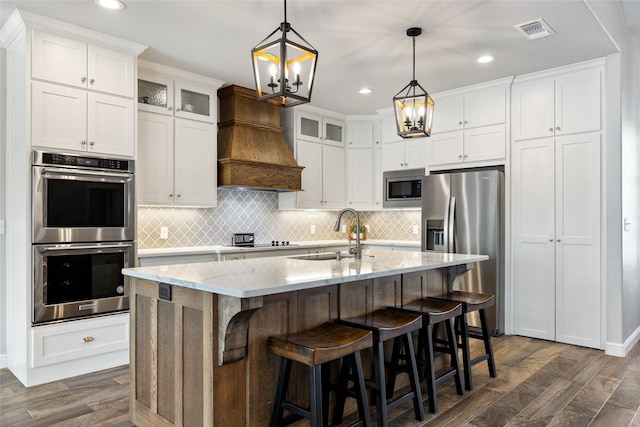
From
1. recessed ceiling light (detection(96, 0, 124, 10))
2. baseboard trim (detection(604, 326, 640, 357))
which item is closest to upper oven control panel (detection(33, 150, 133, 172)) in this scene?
recessed ceiling light (detection(96, 0, 124, 10))

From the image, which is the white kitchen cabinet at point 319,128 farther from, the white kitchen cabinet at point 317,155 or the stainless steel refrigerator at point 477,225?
the stainless steel refrigerator at point 477,225

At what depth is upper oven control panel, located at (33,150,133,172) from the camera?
3.17 metres

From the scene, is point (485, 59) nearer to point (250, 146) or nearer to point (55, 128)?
point (250, 146)

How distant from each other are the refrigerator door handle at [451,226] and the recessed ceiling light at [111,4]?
3.48 meters

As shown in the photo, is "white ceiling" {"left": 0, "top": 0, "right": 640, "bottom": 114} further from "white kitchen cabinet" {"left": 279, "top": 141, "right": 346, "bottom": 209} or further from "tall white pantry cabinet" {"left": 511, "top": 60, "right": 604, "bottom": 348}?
"white kitchen cabinet" {"left": 279, "top": 141, "right": 346, "bottom": 209}

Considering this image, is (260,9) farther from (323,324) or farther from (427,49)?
(323,324)

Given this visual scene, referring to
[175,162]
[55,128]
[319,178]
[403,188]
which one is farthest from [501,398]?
[55,128]

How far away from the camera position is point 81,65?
3.40 meters

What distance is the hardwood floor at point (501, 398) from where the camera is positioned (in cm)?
261

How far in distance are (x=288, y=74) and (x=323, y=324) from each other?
1322 millimetres

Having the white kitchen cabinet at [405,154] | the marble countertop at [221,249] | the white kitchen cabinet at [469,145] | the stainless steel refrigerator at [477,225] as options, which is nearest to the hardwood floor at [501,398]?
the stainless steel refrigerator at [477,225]

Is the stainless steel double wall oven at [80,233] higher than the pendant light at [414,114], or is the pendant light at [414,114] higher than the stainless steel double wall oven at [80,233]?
the pendant light at [414,114]

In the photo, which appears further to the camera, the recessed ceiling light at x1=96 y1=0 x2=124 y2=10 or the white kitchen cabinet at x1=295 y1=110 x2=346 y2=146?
the white kitchen cabinet at x1=295 y1=110 x2=346 y2=146

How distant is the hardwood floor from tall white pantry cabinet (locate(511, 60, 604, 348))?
587 millimetres
